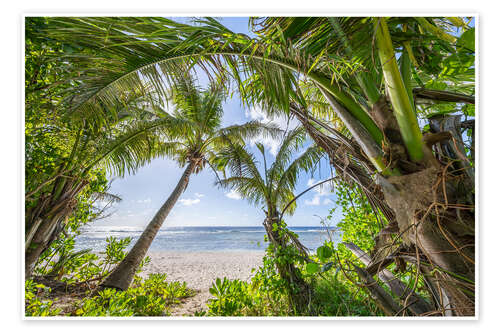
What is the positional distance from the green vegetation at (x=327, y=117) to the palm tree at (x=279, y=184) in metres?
0.04

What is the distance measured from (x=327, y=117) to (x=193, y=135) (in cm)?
212

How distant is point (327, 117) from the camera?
1906mm

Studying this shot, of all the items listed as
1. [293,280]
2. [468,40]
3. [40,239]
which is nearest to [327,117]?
[468,40]

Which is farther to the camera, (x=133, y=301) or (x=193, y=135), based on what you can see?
(x=193, y=135)

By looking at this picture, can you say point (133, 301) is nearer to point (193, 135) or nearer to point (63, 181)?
point (63, 181)

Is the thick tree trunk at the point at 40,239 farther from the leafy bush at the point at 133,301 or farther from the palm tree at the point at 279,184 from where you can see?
the palm tree at the point at 279,184

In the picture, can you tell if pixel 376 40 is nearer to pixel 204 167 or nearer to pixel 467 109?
pixel 467 109

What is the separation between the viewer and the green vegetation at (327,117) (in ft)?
2.55

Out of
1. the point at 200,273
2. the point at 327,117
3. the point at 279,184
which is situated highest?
the point at 327,117

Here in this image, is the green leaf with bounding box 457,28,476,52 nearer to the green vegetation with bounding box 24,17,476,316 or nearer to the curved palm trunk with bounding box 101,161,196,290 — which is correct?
the green vegetation with bounding box 24,17,476,316

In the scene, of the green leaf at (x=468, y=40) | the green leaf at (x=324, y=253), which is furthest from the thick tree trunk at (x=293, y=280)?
the green leaf at (x=468, y=40)

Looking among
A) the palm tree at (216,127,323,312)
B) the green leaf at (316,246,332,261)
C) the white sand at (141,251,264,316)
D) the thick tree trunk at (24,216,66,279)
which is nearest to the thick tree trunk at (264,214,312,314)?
the palm tree at (216,127,323,312)

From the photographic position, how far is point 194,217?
6102mm
